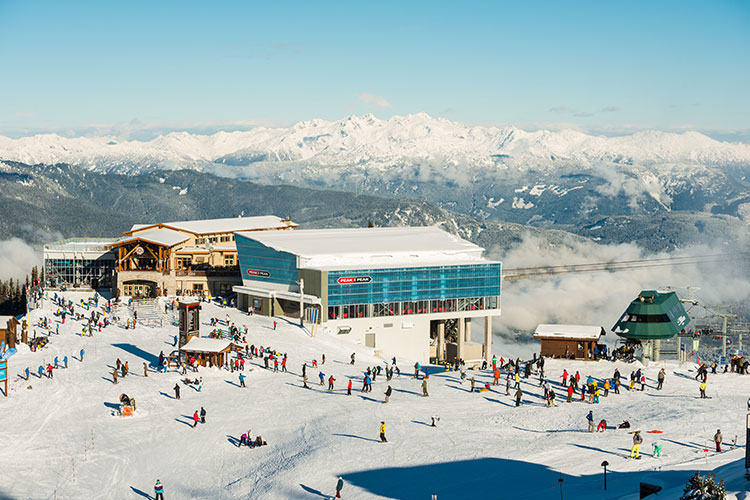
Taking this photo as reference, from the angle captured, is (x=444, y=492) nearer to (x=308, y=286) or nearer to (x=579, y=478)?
(x=579, y=478)

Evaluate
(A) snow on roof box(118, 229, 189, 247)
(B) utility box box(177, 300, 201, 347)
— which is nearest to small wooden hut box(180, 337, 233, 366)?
(B) utility box box(177, 300, 201, 347)

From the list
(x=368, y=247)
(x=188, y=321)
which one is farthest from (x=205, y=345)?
(x=368, y=247)

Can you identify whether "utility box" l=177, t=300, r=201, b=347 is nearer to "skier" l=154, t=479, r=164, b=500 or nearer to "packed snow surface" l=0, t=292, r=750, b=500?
"packed snow surface" l=0, t=292, r=750, b=500

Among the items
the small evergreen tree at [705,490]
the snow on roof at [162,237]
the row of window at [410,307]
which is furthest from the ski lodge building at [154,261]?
the small evergreen tree at [705,490]

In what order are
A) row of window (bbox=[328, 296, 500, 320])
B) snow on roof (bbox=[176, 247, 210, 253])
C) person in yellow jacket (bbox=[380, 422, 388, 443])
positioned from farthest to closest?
snow on roof (bbox=[176, 247, 210, 253]), row of window (bbox=[328, 296, 500, 320]), person in yellow jacket (bbox=[380, 422, 388, 443])

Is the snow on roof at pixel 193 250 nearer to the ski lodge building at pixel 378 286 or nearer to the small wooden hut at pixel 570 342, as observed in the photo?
the ski lodge building at pixel 378 286
